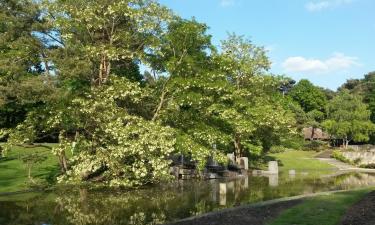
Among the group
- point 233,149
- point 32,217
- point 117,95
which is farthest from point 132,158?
point 233,149

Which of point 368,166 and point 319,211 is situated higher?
point 368,166

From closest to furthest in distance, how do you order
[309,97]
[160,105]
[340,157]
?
1. [160,105]
2. [340,157]
3. [309,97]

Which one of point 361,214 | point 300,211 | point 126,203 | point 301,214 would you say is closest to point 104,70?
point 126,203

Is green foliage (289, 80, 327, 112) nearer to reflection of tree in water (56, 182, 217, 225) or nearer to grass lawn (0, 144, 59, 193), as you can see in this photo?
grass lawn (0, 144, 59, 193)

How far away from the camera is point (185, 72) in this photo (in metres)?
34.0

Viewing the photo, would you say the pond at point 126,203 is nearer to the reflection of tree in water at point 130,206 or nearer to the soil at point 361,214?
the reflection of tree in water at point 130,206

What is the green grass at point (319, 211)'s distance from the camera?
16.3 metres

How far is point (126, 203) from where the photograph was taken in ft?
81.0

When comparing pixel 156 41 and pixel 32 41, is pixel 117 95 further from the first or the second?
pixel 32 41

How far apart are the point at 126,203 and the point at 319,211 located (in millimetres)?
11425

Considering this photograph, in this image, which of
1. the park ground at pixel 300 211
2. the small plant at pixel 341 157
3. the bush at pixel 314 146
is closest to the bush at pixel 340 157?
the small plant at pixel 341 157

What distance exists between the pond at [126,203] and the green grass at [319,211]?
5058 millimetres

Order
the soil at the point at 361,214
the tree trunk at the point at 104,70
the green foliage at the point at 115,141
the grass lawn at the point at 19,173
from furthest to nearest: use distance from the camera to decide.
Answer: the tree trunk at the point at 104,70 → the grass lawn at the point at 19,173 → the green foliage at the point at 115,141 → the soil at the point at 361,214

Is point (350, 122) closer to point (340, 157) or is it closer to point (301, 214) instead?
point (340, 157)
